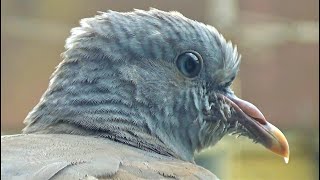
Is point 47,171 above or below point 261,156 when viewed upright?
above

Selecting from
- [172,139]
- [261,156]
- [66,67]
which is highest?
[66,67]

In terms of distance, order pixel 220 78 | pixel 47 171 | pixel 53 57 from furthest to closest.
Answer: pixel 53 57 → pixel 220 78 → pixel 47 171

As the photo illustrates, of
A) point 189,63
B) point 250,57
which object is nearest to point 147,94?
point 189,63

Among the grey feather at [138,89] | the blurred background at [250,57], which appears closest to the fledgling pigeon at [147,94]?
the grey feather at [138,89]

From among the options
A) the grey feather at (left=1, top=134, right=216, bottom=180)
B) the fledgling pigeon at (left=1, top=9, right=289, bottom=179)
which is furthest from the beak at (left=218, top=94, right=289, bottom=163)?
the grey feather at (left=1, top=134, right=216, bottom=180)

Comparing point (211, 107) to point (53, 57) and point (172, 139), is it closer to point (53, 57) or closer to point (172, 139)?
point (172, 139)

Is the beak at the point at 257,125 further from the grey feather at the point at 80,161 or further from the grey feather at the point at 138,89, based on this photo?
the grey feather at the point at 80,161

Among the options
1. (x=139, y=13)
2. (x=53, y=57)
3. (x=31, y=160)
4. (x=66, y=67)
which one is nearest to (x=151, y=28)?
(x=139, y=13)

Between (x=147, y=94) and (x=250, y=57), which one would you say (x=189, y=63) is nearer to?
(x=147, y=94)
